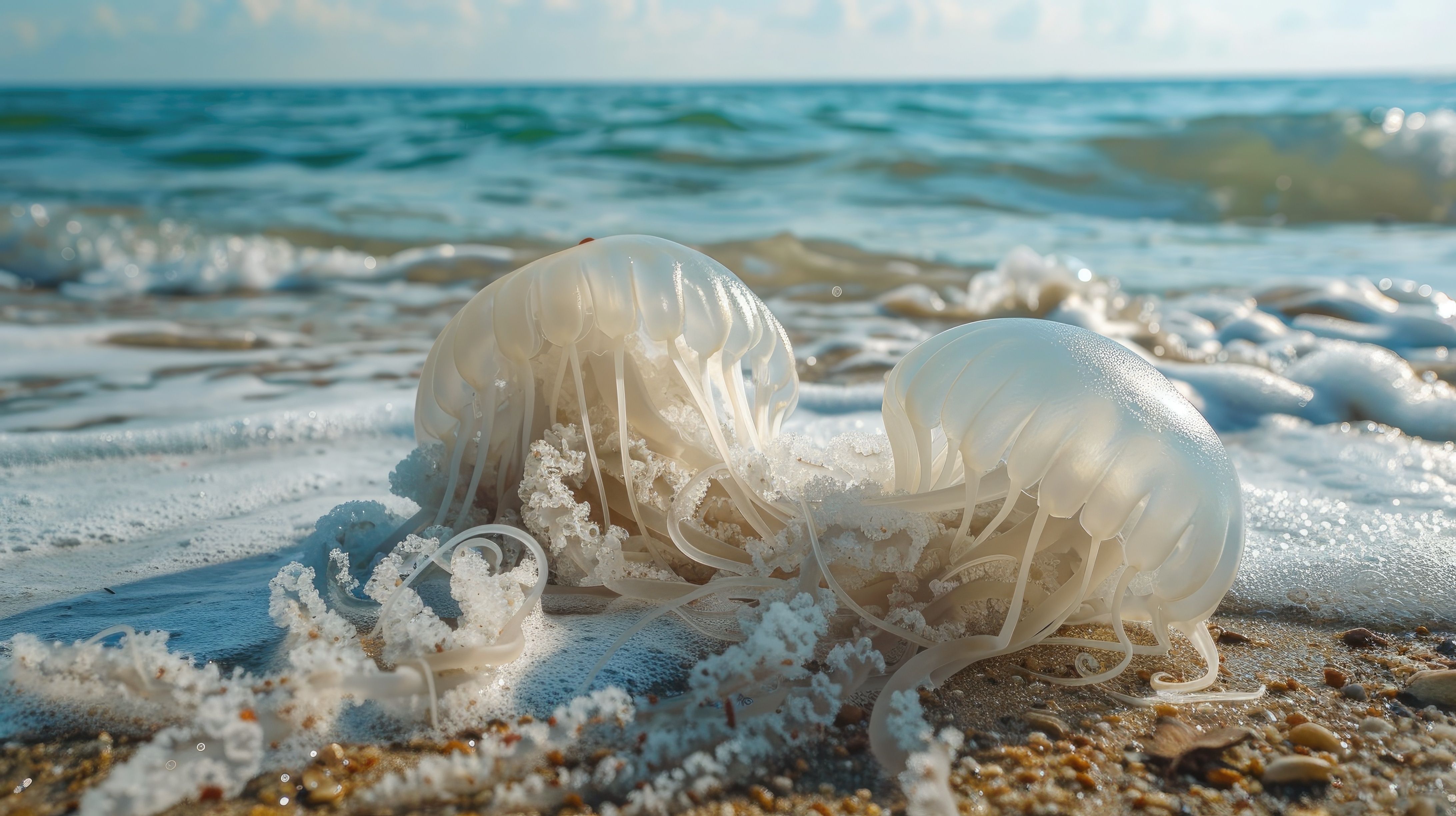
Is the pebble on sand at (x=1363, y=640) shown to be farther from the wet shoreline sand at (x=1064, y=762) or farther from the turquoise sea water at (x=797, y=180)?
the turquoise sea water at (x=797, y=180)

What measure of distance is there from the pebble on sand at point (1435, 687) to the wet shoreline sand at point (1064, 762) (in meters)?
0.01

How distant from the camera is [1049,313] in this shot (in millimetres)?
4812

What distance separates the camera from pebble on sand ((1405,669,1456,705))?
4.69 ft

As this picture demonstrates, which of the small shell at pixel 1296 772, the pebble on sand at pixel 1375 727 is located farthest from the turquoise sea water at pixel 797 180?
the small shell at pixel 1296 772

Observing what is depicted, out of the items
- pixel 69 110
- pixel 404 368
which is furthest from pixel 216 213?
pixel 69 110

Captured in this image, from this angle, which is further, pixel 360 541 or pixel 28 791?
pixel 360 541

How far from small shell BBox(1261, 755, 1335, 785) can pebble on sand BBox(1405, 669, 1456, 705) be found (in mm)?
317

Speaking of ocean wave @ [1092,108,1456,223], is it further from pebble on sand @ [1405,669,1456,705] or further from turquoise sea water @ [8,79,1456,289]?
pebble on sand @ [1405,669,1456,705]

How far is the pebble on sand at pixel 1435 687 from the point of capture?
4.69ft

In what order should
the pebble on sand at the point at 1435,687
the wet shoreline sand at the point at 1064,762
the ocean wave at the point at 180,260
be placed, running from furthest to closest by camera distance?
the ocean wave at the point at 180,260 < the pebble on sand at the point at 1435,687 < the wet shoreline sand at the point at 1064,762

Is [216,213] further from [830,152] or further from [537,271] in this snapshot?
[537,271]

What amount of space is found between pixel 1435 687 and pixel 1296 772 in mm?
375

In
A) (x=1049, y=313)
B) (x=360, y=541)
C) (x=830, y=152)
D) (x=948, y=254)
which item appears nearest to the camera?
(x=360, y=541)

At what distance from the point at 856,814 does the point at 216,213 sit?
7890mm
